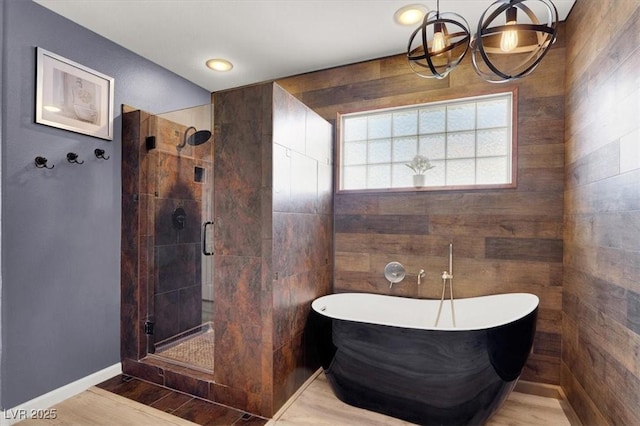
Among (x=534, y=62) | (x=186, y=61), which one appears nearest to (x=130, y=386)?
(x=186, y=61)

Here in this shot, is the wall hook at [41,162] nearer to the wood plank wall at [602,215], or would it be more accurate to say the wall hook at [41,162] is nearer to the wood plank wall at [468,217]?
the wood plank wall at [468,217]

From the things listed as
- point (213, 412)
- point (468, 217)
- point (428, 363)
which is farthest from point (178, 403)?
Answer: point (468, 217)

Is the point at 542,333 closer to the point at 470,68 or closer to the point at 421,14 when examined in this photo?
the point at 470,68

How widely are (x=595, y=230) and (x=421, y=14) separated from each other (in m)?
1.73

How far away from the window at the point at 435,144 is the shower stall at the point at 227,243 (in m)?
0.27

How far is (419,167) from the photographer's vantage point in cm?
263

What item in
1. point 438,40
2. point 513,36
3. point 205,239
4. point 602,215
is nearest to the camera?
point 513,36

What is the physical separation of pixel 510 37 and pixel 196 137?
2.09 metres

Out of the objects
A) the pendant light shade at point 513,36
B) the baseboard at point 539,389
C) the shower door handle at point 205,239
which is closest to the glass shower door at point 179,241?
the shower door handle at point 205,239

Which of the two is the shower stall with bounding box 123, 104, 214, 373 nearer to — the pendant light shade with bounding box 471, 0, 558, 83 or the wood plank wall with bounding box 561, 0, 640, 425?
the pendant light shade with bounding box 471, 0, 558, 83

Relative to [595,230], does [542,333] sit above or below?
below

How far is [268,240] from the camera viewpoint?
6.51ft

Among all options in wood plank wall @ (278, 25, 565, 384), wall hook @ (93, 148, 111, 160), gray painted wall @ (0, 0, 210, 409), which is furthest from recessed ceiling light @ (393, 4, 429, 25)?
wall hook @ (93, 148, 111, 160)

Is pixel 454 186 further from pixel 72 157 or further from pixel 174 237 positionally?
pixel 72 157
